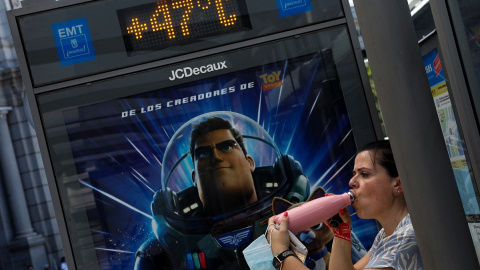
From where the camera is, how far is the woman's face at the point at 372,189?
264cm

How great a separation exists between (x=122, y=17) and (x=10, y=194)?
677 inches

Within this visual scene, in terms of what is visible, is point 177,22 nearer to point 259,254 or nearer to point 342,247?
point 259,254

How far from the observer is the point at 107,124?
408cm

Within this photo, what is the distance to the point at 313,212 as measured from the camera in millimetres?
3037

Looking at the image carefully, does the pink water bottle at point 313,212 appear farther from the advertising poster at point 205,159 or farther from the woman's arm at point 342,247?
the advertising poster at point 205,159

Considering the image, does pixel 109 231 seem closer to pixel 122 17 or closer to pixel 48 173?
pixel 48 173

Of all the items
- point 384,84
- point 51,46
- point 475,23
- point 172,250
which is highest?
point 51,46

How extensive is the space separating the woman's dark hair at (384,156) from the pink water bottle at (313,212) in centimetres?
31

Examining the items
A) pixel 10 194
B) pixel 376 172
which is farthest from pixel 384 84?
pixel 10 194

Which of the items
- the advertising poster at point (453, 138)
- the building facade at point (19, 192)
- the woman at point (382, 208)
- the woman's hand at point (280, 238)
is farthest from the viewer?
the building facade at point (19, 192)

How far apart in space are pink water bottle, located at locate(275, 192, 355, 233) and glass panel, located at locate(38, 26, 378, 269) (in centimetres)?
115

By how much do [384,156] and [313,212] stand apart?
0.49 m

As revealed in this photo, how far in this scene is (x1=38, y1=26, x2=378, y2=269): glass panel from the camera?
4.05 m

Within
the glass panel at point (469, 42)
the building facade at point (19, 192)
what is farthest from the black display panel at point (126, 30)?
the building facade at point (19, 192)
